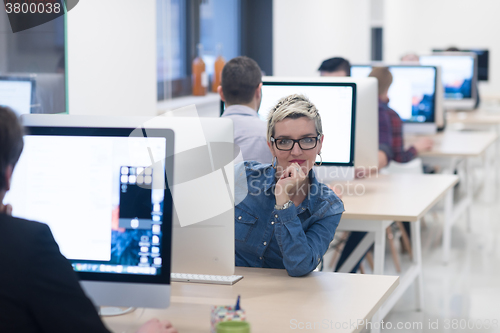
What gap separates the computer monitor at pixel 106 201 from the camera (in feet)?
3.94

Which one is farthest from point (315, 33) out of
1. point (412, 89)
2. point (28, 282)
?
point (28, 282)

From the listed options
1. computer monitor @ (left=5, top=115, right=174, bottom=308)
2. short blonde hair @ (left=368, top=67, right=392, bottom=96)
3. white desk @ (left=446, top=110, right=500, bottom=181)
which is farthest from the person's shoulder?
white desk @ (left=446, top=110, right=500, bottom=181)

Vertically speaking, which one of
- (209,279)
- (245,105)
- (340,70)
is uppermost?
(340,70)

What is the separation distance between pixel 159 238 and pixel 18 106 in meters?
1.50

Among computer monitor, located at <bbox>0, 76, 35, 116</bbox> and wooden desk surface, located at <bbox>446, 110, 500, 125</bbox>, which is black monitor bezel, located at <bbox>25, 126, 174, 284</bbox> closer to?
computer monitor, located at <bbox>0, 76, 35, 116</bbox>

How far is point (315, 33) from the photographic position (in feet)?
20.9

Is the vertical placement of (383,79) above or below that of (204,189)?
above

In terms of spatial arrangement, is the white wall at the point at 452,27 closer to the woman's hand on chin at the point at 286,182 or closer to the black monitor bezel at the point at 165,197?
the woman's hand on chin at the point at 286,182

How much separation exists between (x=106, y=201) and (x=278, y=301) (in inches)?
18.8

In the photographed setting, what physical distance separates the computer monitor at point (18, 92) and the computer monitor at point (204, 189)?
4.18ft

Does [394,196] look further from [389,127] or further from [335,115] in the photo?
[389,127]

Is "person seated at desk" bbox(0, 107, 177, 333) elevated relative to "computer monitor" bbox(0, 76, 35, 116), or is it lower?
lower

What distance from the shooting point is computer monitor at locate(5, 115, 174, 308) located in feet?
3.94

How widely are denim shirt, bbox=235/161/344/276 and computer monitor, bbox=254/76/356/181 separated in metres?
0.86
